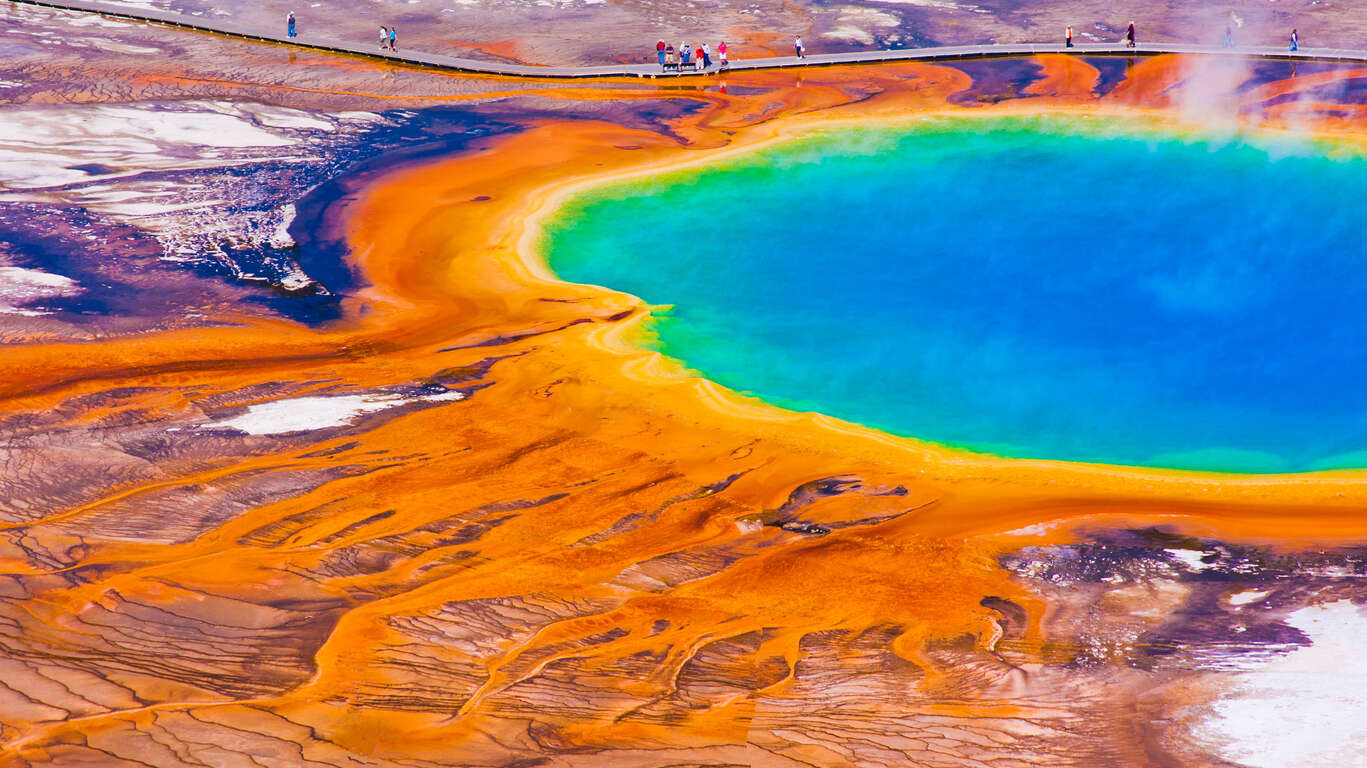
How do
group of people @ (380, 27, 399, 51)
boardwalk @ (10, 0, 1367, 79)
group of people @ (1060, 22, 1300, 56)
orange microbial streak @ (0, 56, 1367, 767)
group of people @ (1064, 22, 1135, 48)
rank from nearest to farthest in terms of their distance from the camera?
orange microbial streak @ (0, 56, 1367, 767), boardwalk @ (10, 0, 1367, 79), group of people @ (1060, 22, 1300, 56), group of people @ (1064, 22, 1135, 48), group of people @ (380, 27, 399, 51)

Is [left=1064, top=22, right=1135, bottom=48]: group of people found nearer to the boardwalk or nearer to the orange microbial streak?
the boardwalk

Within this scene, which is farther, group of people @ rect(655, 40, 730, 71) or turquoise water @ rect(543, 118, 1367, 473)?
group of people @ rect(655, 40, 730, 71)

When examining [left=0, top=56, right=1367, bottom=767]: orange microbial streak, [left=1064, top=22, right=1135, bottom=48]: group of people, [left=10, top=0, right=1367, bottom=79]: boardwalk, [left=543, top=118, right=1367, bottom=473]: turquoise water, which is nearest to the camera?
[left=0, top=56, right=1367, bottom=767]: orange microbial streak

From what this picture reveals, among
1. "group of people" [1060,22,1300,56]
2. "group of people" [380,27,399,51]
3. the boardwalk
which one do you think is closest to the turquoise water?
the boardwalk

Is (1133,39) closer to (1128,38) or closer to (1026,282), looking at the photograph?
(1128,38)

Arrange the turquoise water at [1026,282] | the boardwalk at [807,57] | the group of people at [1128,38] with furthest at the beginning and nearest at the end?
the group of people at [1128,38]
the boardwalk at [807,57]
the turquoise water at [1026,282]

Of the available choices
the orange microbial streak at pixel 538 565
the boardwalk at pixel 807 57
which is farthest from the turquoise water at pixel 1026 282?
the boardwalk at pixel 807 57

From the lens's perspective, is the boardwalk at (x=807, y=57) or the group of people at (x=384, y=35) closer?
the boardwalk at (x=807, y=57)

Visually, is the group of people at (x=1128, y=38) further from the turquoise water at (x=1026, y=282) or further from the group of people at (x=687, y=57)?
the group of people at (x=687, y=57)
